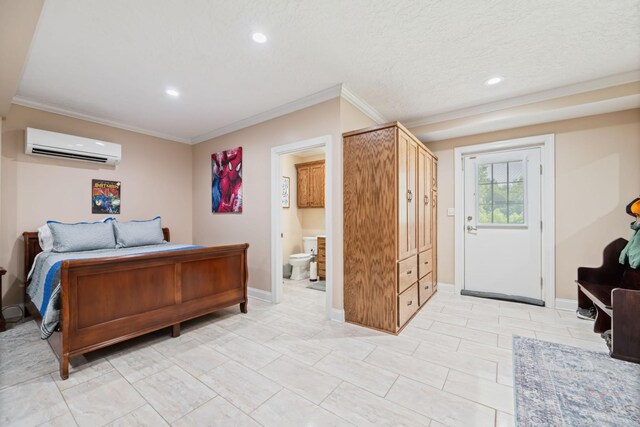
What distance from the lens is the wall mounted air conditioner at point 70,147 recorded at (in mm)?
3105

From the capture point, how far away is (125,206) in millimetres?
4043

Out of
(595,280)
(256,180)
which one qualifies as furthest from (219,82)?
(595,280)

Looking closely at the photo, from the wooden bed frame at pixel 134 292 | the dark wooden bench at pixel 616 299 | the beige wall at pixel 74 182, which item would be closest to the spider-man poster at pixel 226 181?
the beige wall at pixel 74 182

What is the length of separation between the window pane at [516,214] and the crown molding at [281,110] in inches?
109

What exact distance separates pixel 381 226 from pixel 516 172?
2.29 m

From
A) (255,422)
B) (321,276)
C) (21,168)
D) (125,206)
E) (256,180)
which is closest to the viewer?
(255,422)

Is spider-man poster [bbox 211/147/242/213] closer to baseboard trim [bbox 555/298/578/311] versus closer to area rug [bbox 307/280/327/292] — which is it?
area rug [bbox 307/280/327/292]

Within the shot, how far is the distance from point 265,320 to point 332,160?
191 centimetres

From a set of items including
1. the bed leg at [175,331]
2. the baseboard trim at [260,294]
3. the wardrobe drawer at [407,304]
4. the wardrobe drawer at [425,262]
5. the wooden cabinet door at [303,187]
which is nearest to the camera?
the bed leg at [175,331]

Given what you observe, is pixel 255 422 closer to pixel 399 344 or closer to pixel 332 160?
pixel 399 344

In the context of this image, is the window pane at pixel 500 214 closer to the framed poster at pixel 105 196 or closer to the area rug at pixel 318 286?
the area rug at pixel 318 286

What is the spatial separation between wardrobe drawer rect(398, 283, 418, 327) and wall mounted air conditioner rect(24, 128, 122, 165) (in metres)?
4.14

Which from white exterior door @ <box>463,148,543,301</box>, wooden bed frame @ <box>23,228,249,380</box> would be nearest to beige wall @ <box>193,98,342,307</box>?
wooden bed frame @ <box>23,228,249,380</box>

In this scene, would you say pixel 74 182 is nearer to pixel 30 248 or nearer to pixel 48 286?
pixel 30 248
